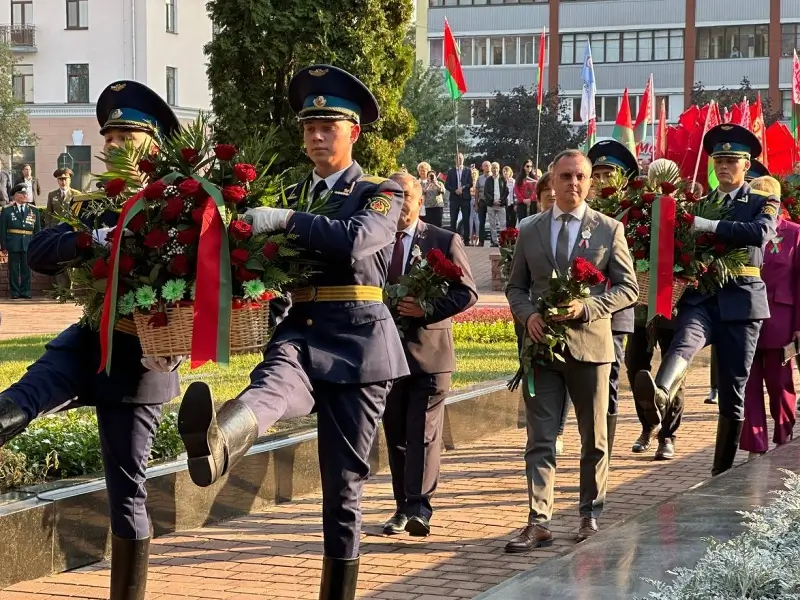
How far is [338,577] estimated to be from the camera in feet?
17.9

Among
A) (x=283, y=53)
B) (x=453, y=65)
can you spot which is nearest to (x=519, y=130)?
(x=453, y=65)

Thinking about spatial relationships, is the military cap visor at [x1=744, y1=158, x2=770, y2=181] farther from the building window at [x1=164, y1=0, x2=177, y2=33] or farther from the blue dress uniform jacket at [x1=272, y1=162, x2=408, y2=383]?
the building window at [x1=164, y1=0, x2=177, y2=33]

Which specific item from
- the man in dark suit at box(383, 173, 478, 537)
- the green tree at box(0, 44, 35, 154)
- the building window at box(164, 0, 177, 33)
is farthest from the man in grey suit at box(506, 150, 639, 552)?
the building window at box(164, 0, 177, 33)

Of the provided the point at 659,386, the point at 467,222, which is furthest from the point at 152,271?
the point at 467,222

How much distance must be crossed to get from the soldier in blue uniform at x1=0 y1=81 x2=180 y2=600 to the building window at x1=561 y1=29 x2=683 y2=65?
62.9 m

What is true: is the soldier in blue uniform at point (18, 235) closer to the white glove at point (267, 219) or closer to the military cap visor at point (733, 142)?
the military cap visor at point (733, 142)

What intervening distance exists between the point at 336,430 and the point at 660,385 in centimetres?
361

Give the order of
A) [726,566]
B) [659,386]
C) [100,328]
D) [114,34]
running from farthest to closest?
[114,34], [659,386], [100,328], [726,566]

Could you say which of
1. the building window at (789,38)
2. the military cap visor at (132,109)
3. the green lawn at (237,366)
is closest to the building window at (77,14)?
the building window at (789,38)

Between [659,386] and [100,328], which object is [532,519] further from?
[100,328]

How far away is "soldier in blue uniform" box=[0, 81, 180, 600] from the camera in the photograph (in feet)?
17.9

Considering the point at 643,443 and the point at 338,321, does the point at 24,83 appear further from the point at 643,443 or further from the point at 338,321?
the point at 338,321

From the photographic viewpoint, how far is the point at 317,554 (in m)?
7.19

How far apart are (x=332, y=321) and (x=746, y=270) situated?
14.1 feet
